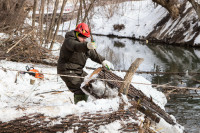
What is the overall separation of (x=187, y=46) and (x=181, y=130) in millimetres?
14559

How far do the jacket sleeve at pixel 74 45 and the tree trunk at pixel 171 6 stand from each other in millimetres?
15586

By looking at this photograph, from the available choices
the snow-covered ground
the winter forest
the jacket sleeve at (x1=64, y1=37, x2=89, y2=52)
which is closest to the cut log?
the winter forest

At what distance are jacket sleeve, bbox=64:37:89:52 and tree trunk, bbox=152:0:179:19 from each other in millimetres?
15586

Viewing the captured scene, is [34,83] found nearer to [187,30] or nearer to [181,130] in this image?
[181,130]

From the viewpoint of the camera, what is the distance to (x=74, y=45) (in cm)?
344

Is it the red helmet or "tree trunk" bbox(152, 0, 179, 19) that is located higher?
"tree trunk" bbox(152, 0, 179, 19)

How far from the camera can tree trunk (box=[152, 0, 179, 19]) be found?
17.9 metres

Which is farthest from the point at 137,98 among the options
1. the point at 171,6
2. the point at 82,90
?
the point at 171,6

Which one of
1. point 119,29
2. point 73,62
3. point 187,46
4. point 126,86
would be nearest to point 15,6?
point 73,62

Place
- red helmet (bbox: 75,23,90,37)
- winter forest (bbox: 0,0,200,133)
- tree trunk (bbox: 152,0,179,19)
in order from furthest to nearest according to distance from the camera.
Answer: tree trunk (bbox: 152,0,179,19), red helmet (bbox: 75,23,90,37), winter forest (bbox: 0,0,200,133)

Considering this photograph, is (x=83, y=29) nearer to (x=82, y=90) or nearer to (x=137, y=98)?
(x=82, y=90)

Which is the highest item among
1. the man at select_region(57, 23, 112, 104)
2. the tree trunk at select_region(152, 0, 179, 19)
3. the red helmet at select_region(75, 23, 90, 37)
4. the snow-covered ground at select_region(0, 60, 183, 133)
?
the tree trunk at select_region(152, 0, 179, 19)

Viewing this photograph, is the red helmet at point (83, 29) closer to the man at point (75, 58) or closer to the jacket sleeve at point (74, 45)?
the man at point (75, 58)

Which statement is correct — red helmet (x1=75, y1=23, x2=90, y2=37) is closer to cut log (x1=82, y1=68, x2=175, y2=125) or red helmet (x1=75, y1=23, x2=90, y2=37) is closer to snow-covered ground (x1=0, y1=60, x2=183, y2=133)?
cut log (x1=82, y1=68, x2=175, y2=125)
